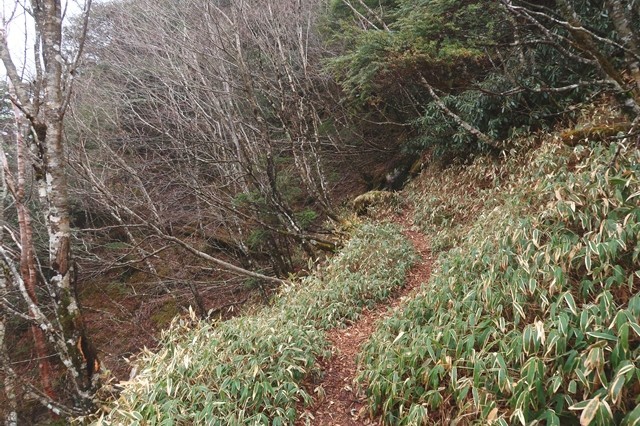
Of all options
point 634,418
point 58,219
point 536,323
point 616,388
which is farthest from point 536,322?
point 58,219

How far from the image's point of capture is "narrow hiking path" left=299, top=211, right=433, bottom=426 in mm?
3498

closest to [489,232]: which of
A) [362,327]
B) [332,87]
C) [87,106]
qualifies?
[362,327]

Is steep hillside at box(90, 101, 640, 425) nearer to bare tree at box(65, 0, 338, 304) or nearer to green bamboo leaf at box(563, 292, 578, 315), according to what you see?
green bamboo leaf at box(563, 292, 578, 315)

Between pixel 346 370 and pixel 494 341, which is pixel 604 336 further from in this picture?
pixel 346 370

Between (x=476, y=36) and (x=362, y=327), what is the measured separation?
5902mm

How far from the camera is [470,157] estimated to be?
27.1 ft

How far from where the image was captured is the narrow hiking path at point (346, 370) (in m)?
3.50

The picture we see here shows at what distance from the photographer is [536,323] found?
2512mm

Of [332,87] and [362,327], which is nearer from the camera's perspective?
[362,327]

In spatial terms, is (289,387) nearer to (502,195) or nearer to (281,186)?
(502,195)

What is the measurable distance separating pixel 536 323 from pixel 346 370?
2371 millimetres

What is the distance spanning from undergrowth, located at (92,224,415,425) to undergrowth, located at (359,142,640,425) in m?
0.81

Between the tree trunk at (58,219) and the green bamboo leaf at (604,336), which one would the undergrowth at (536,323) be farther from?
the tree trunk at (58,219)

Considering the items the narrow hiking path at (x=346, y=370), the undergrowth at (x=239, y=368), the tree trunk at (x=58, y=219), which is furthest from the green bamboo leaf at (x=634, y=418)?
the tree trunk at (x=58, y=219)
